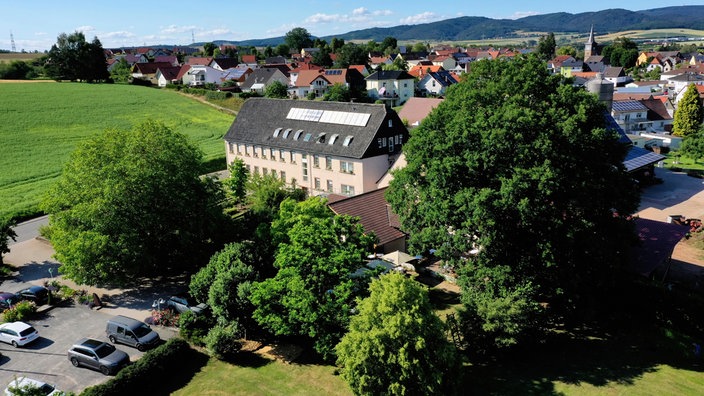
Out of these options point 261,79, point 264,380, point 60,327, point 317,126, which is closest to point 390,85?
point 261,79

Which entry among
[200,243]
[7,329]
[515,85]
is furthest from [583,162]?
[7,329]

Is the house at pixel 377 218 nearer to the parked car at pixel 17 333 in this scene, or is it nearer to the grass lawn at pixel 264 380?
the grass lawn at pixel 264 380

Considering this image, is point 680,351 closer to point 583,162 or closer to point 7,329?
point 583,162

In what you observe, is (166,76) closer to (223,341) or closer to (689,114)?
(689,114)

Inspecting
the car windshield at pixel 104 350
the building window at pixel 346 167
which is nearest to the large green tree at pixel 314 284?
the car windshield at pixel 104 350

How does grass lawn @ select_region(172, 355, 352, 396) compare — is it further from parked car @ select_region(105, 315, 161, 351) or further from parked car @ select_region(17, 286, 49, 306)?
parked car @ select_region(17, 286, 49, 306)
